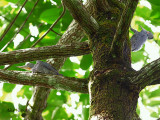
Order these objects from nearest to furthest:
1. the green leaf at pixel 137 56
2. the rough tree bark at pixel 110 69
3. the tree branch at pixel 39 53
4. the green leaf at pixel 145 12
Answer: the rough tree bark at pixel 110 69, the tree branch at pixel 39 53, the green leaf at pixel 145 12, the green leaf at pixel 137 56

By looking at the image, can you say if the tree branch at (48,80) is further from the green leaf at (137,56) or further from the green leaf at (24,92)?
the green leaf at (24,92)

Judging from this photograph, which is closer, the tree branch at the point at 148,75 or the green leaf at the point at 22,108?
the tree branch at the point at 148,75

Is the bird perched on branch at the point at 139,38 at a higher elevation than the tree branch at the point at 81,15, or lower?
higher

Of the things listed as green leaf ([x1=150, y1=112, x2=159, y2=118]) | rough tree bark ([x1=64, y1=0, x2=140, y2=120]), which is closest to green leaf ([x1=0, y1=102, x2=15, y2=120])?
rough tree bark ([x1=64, y1=0, x2=140, y2=120])

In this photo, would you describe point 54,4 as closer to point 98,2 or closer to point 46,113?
point 98,2

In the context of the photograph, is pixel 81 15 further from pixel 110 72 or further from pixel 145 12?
pixel 145 12

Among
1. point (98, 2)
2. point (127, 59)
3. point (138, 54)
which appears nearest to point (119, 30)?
point (127, 59)

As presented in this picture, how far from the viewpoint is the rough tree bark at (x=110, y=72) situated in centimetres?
155

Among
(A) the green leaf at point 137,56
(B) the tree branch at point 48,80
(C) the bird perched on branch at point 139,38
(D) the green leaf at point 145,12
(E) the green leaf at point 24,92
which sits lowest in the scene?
(B) the tree branch at point 48,80

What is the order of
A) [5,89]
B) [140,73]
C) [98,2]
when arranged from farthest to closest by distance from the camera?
[5,89]
[98,2]
[140,73]

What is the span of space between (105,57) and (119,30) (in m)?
0.28

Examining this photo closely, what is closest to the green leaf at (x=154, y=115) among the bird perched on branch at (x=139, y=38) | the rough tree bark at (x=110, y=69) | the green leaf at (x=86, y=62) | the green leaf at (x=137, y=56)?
the green leaf at (x=137, y=56)

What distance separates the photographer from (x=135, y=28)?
13.1ft

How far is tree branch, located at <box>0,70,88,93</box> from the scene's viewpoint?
1.85m
